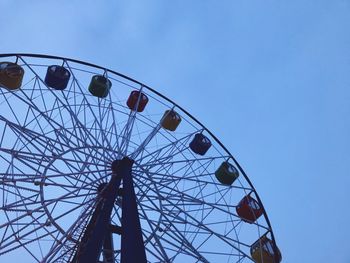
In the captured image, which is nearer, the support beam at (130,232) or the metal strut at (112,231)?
the support beam at (130,232)

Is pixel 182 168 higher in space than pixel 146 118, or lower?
lower

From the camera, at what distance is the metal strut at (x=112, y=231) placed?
28.9 feet

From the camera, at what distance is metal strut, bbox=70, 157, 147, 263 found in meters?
8.80

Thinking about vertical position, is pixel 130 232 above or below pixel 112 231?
below

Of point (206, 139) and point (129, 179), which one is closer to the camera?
point (129, 179)

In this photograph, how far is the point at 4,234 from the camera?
35.3 ft

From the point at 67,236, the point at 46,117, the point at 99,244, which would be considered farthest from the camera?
the point at 46,117

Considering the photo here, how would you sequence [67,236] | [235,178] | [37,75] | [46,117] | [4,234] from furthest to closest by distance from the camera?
[235,178] < [37,75] < [46,117] < [67,236] < [4,234]

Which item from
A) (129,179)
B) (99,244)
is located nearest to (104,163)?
(129,179)

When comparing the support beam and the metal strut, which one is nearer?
the support beam

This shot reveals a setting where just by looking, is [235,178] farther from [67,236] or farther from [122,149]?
[67,236]

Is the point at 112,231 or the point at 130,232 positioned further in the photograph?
the point at 112,231

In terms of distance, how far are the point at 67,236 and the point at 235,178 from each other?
6.36m

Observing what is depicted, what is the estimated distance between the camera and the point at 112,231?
36.2 ft
